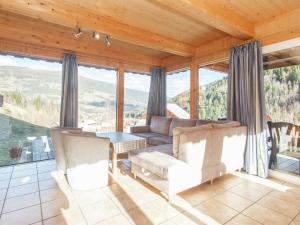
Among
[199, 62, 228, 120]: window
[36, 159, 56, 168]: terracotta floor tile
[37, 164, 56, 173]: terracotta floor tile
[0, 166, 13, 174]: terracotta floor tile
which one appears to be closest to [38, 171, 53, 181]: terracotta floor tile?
[37, 164, 56, 173]: terracotta floor tile

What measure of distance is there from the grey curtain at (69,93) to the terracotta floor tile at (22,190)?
1560 millimetres

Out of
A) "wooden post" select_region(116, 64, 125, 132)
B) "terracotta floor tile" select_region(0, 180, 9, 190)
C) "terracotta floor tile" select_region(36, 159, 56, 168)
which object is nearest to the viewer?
"terracotta floor tile" select_region(0, 180, 9, 190)

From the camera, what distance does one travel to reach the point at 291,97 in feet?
9.87

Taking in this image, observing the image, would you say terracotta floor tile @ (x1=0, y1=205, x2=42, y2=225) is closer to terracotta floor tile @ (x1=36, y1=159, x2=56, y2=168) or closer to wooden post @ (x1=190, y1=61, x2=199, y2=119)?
terracotta floor tile @ (x1=36, y1=159, x2=56, y2=168)

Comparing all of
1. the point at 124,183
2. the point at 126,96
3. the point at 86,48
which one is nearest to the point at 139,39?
the point at 86,48

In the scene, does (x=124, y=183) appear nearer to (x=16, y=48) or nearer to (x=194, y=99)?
(x=194, y=99)

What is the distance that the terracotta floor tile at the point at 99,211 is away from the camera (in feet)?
6.23

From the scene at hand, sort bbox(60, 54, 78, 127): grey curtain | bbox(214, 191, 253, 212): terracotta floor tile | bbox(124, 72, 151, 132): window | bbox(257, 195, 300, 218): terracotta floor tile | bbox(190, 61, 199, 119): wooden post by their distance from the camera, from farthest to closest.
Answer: bbox(124, 72, 151, 132): window, bbox(190, 61, 199, 119): wooden post, bbox(60, 54, 78, 127): grey curtain, bbox(214, 191, 253, 212): terracotta floor tile, bbox(257, 195, 300, 218): terracotta floor tile

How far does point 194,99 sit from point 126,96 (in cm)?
186

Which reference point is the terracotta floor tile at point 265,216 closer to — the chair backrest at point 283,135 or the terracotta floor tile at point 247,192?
the terracotta floor tile at point 247,192

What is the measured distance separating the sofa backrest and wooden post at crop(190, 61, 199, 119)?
156 cm

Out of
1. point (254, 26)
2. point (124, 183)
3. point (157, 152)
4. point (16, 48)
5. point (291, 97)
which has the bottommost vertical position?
point (124, 183)

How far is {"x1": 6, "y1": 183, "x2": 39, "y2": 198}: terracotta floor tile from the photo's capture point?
7.79ft

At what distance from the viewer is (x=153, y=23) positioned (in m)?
3.38
